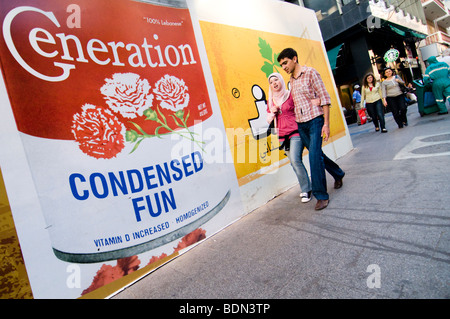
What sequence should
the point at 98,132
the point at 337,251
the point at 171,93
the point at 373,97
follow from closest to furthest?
the point at 337,251 → the point at 98,132 → the point at 171,93 → the point at 373,97

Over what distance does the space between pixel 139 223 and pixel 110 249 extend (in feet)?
1.01

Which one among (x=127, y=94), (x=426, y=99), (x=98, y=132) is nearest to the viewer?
(x=98, y=132)

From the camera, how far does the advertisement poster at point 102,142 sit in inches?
69.4

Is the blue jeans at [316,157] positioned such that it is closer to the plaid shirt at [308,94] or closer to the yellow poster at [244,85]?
the plaid shirt at [308,94]

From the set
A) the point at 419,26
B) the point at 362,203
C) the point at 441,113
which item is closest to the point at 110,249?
the point at 362,203

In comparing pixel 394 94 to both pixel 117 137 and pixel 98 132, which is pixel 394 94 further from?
pixel 98 132

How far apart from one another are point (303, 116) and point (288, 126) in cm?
26

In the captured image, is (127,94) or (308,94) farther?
(308,94)

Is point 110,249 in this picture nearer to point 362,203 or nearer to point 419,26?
point 362,203

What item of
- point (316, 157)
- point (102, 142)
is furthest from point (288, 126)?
point (102, 142)

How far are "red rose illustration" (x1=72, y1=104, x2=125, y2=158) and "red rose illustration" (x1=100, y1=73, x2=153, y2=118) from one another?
0.12 metres

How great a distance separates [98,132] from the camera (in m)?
2.10

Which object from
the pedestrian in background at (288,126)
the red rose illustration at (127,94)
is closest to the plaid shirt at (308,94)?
the pedestrian in background at (288,126)

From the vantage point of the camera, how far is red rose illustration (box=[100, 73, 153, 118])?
221 cm
